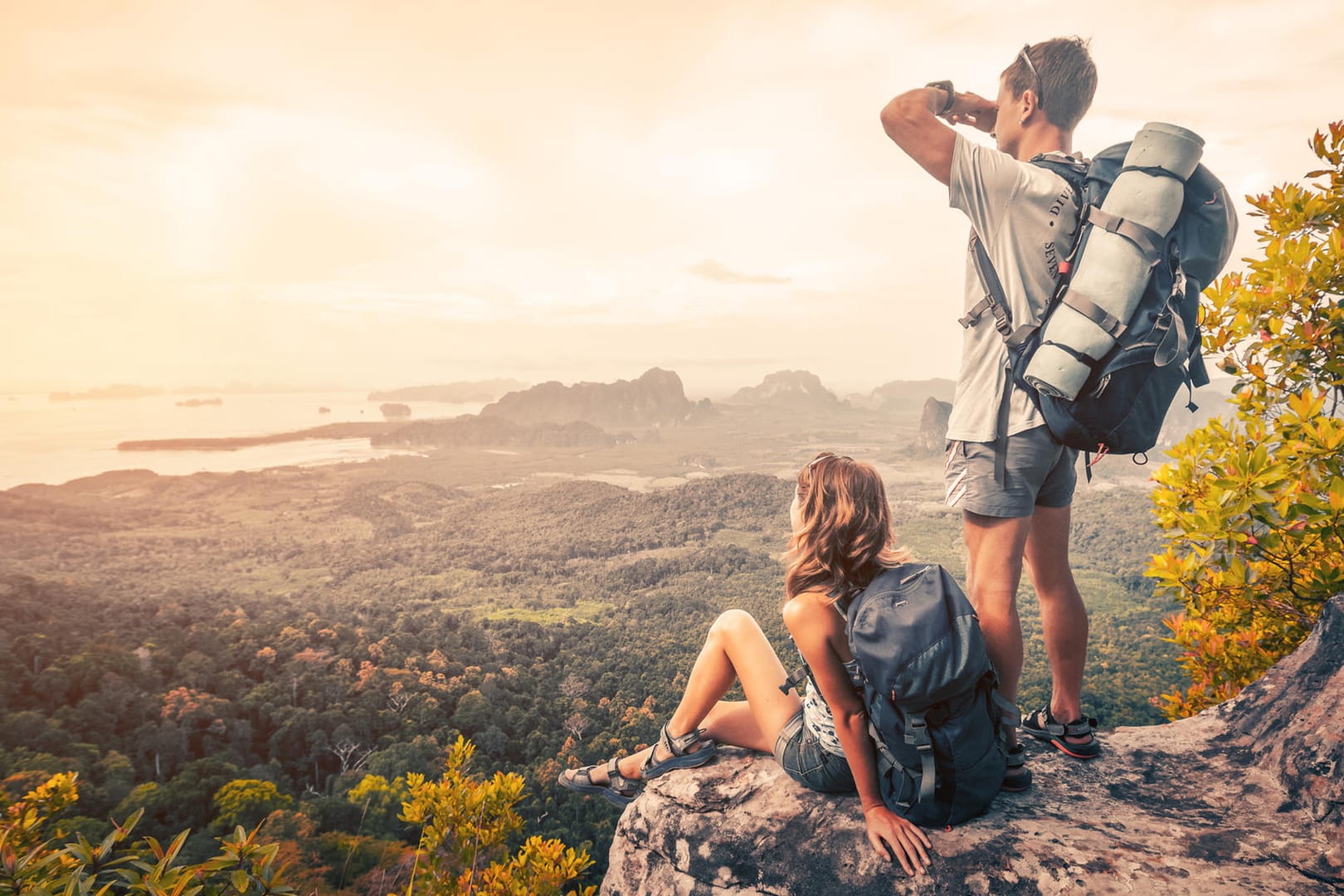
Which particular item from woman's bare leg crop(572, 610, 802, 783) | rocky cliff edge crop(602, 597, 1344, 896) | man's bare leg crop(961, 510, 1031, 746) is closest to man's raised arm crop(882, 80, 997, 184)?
man's bare leg crop(961, 510, 1031, 746)

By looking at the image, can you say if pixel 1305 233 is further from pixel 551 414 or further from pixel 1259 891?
pixel 551 414

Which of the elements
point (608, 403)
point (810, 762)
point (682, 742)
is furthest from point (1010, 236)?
point (608, 403)

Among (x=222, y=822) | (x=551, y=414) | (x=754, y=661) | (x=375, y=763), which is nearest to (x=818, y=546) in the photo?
(x=754, y=661)

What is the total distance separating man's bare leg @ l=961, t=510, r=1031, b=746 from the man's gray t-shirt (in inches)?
13.1

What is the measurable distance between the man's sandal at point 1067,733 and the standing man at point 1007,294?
484 mm

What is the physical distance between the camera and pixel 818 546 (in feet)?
7.00

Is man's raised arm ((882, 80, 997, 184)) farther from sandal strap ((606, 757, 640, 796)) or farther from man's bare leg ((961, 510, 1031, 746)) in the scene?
sandal strap ((606, 757, 640, 796))

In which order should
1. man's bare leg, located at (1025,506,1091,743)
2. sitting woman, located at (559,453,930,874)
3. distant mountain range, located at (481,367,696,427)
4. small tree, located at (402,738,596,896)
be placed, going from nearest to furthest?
sitting woman, located at (559,453,930,874) < man's bare leg, located at (1025,506,1091,743) < small tree, located at (402,738,596,896) < distant mountain range, located at (481,367,696,427)

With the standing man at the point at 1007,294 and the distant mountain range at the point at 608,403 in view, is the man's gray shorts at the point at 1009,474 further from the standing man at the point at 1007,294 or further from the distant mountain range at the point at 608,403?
the distant mountain range at the point at 608,403

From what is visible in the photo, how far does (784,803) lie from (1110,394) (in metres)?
1.88

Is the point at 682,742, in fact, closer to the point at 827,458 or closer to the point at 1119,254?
the point at 827,458

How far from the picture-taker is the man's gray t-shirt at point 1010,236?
6.79 ft

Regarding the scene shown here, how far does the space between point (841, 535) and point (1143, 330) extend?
3.87 feet

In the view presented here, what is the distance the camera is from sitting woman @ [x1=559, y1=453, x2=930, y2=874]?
2.07 metres
